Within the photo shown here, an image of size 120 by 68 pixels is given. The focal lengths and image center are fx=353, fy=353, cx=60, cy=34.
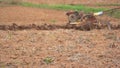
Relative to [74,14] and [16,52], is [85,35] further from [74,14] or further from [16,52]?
[16,52]

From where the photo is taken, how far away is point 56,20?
20.0 metres

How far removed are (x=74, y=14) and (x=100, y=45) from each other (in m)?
4.06

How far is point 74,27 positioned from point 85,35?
215 cm

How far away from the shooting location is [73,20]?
16.5 metres

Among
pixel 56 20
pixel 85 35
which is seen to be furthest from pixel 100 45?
pixel 56 20

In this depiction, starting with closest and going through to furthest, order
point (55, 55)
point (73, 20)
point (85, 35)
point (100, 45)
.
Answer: point (55, 55) → point (100, 45) → point (85, 35) → point (73, 20)

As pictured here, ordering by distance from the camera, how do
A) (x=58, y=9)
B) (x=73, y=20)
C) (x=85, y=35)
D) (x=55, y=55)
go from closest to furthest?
(x=55, y=55), (x=85, y=35), (x=73, y=20), (x=58, y=9)

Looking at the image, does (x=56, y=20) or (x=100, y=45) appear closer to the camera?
(x=100, y=45)

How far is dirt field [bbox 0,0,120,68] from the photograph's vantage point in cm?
1042

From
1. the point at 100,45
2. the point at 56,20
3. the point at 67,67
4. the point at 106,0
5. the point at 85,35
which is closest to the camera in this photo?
the point at 67,67

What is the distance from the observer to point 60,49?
39.3ft

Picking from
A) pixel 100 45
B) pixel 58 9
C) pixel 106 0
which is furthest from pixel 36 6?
pixel 100 45

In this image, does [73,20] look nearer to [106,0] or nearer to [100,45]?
[100,45]

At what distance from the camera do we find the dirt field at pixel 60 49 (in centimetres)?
1042
